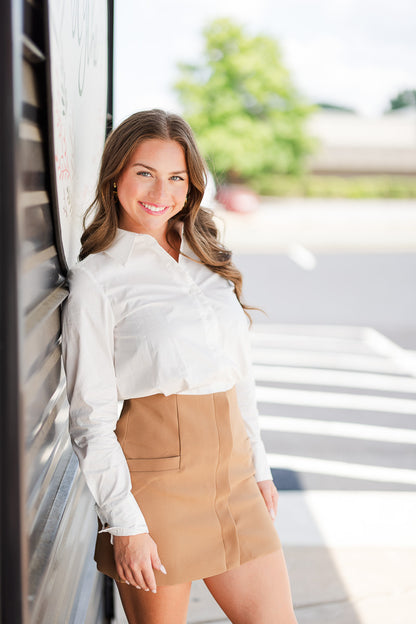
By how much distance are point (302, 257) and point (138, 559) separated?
1520 centimetres

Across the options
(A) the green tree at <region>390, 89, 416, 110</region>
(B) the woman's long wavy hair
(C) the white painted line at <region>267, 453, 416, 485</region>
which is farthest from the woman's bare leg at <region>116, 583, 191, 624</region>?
(A) the green tree at <region>390, 89, 416, 110</region>

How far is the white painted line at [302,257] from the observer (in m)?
14.9

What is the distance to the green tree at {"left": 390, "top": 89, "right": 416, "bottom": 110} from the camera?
90.9m

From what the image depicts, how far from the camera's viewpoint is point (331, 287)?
11.9m

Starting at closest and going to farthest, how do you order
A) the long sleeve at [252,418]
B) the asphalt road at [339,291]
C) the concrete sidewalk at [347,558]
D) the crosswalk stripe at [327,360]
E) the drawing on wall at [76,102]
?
the drawing on wall at [76,102] < the long sleeve at [252,418] < the concrete sidewalk at [347,558] < the crosswalk stripe at [327,360] < the asphalt road at [339,291]

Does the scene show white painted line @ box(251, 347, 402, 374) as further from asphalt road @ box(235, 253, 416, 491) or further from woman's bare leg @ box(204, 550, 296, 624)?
woman's bare leg @ box(204, 550, 296, 624)

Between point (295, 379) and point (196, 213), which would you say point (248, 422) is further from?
point (295, 379)

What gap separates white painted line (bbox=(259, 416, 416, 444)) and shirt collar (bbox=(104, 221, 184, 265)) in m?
3.74

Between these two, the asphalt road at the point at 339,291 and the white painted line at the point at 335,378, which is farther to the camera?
the asphalt road at the point at 339,291

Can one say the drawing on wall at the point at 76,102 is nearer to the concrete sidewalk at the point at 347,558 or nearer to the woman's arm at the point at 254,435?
the woman's arm at the point at 254,435

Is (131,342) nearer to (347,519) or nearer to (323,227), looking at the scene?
(347,519)

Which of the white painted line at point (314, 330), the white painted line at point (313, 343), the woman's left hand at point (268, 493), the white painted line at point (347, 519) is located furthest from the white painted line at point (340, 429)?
the woman's left hand at point (268, 493)

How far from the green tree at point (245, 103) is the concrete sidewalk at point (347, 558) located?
33.3m

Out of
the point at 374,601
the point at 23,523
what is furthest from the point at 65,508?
the point at 374,601
